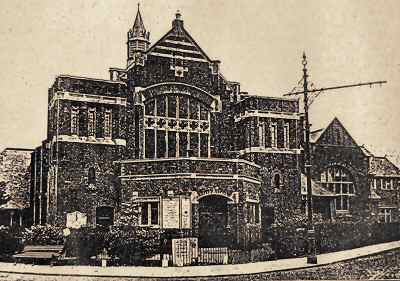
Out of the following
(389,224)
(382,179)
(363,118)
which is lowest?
(389,224)

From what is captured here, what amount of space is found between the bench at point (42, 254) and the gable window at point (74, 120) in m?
4.46

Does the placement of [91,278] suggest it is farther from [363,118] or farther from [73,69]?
Result: [363,118]

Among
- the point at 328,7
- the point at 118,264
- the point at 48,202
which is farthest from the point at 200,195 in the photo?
the point at 328,7

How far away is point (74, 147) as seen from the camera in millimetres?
22375

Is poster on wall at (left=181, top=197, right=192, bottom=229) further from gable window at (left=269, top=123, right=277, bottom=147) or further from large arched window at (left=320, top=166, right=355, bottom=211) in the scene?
large arched window at (left=320, top=166, right=355, bottom=211)

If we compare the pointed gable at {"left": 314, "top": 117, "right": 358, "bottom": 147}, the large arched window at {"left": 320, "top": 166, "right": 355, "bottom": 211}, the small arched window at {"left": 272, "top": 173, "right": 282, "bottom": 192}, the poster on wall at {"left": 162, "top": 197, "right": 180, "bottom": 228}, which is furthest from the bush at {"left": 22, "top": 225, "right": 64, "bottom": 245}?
the large arched window at {"left": 320, "top": 166, "right": 355, "bottom": 211}

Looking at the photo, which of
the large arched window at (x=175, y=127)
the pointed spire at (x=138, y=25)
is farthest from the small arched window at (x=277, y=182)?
the pointed spire at (x=138, y=25)

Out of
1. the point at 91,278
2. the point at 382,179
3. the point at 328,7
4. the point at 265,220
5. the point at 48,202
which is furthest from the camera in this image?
the point at 382,179

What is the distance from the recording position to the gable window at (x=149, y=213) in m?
21.9

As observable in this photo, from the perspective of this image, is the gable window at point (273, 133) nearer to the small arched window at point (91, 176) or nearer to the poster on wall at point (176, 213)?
the poster on wall at point (176, 213)

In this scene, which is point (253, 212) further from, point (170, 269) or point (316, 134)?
point (316, 134)

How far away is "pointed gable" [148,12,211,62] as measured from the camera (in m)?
23.7

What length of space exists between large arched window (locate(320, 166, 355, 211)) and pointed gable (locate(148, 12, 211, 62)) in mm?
7958

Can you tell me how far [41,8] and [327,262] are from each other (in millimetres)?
11975
